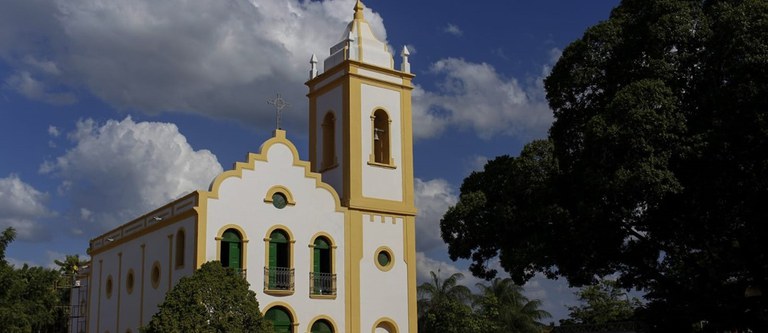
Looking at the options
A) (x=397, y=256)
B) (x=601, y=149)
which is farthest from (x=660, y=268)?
(x=397, y=256)

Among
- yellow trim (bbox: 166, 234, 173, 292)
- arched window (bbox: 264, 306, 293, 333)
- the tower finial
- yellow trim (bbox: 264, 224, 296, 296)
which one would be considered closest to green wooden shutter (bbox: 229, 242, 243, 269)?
yellow trim (bbox: 264, 224, 296, 296)

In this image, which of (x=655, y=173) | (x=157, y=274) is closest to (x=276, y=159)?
(x=157, y=274)

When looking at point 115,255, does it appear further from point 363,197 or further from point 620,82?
point 620,82

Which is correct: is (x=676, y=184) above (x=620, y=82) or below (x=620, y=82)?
below

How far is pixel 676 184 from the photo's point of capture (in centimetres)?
2047

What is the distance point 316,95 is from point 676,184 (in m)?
13.6

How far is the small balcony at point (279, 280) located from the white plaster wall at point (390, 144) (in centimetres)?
384

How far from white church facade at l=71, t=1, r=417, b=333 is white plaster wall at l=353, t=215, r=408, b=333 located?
35 mm

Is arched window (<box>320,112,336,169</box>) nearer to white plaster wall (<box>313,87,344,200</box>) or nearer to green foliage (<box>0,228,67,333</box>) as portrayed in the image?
white plaster wall (<box>313,87,344,200</box>)

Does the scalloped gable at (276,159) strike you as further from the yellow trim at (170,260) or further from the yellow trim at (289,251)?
the yellow trim at (170,260)

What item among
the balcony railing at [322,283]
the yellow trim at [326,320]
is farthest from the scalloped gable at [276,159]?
the yellow trim at [326,320]

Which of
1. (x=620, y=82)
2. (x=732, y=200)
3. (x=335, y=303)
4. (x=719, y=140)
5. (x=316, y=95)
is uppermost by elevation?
(x=316, y=95)

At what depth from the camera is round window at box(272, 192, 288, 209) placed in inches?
1022

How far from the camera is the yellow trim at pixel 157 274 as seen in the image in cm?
2711
